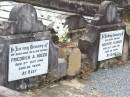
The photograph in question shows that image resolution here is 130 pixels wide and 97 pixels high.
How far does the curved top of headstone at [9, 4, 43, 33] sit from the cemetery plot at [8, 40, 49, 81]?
25 centimetres

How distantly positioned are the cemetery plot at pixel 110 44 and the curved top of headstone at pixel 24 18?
6.40 ft

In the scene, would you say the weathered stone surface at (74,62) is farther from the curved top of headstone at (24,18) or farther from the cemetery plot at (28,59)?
the curved top of headstone at (24,18)

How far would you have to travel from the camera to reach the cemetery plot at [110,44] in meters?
7.79

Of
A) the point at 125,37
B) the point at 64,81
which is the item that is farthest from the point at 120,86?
the point at 125,37

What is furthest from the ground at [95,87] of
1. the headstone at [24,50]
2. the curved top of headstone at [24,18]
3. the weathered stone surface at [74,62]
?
the curved top of headstone at [24,18]

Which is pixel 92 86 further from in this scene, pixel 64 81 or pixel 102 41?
pixel 102 41

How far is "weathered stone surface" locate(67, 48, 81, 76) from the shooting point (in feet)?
22.8

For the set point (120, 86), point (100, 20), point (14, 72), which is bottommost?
point (120, 86)

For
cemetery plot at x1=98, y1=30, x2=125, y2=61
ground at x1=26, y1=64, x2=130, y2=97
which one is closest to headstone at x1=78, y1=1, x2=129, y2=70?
cemetery plot at x1=98, y1=30, x2=125, y2=61

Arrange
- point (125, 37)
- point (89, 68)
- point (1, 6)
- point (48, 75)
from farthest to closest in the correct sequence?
→ 1. point (1, 6)
2. point (125, 37)
3. point (89, 68)
4. point (48, 75)

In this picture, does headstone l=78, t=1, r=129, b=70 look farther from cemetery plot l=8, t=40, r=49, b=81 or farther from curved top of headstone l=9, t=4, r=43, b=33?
curved top of headstone l=9, t=4, r=43, b=33

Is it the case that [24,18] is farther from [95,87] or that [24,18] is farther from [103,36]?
[103,36]

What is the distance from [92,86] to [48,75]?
32.9 inches

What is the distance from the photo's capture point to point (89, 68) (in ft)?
24.8
